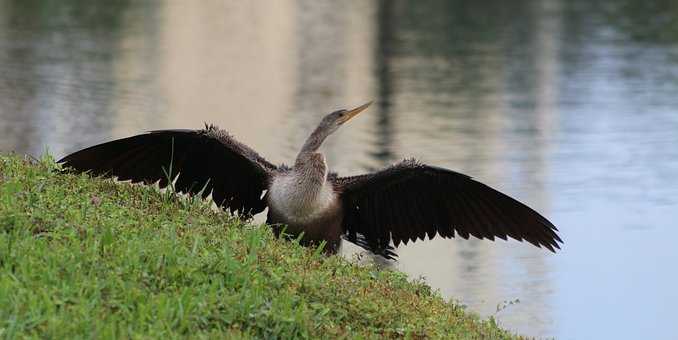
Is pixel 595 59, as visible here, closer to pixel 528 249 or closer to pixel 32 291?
pixel 528 249

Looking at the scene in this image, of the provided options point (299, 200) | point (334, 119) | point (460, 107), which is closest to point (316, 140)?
point (334, 119)

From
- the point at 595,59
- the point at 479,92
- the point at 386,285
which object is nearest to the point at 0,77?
the point at 479,92

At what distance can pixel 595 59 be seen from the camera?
109 ft

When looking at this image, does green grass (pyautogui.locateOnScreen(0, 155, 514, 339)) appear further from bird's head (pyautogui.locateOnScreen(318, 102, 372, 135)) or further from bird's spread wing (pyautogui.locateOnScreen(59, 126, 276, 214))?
bird's head (pyautogui.locateOnScreen(318, 102, 372, 135))

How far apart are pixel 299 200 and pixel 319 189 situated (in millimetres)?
151

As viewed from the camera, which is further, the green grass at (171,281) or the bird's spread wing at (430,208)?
the bird's spread wing at (430,208)

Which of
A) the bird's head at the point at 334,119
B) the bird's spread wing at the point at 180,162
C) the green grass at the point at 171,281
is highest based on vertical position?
the bird's head at the point at 334,119

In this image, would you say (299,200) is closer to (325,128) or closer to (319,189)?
(319,189)

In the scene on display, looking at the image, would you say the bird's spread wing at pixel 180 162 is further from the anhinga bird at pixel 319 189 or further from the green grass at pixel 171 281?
the green grass at pixel 171 281

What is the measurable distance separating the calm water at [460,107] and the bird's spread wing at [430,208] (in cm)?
344

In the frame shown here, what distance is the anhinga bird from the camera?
Result: 26.0 ft

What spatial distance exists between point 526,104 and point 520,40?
41.8 feet

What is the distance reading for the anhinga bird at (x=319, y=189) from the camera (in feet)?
26.0

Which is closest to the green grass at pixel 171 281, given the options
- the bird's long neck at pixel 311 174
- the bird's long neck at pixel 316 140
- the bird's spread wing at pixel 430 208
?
the bird's long neck at pixel 311 174
